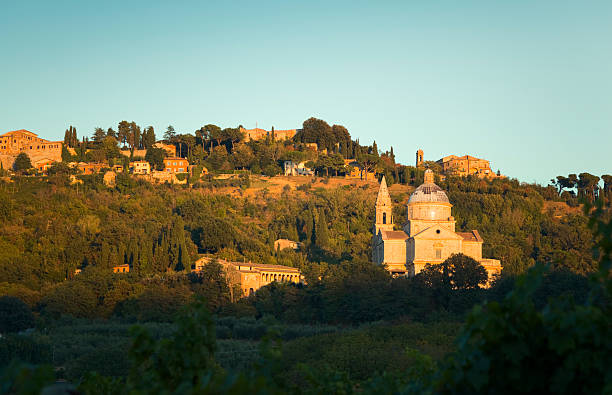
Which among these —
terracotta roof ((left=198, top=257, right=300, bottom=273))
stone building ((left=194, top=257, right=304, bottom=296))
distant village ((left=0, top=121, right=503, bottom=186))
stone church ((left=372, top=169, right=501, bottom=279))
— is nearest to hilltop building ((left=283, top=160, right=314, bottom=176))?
distant village ((left=0, top=121, right=503, bottom=186))

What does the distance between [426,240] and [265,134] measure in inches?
2791

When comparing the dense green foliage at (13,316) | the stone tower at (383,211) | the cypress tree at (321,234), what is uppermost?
the stone tower at (383,211)

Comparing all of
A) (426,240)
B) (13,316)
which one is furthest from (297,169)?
(13,316)

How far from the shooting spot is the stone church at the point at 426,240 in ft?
169

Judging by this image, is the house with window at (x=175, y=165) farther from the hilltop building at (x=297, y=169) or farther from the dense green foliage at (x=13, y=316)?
the dense green foliage at (x=13, y=316)

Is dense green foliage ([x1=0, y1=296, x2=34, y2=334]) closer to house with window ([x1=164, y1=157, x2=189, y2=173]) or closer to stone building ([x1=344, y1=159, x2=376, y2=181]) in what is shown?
house with window ([x1=164, y1=157, x2=189, y2=173])

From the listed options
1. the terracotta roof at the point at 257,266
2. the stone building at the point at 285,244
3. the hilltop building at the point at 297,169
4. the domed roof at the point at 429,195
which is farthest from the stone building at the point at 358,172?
the domed roof at the point at 429,195

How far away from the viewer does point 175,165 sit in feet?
332

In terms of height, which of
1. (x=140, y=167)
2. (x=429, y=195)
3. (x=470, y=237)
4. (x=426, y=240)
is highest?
(x=140, y=167)

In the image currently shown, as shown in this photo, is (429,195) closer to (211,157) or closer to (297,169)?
(297,169)

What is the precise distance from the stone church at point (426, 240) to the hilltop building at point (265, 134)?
205 ft

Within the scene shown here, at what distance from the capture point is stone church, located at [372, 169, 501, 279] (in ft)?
169

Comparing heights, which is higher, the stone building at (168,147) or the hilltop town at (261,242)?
the stone building at (168,147)

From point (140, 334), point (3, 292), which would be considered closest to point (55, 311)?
point (3, 292)
